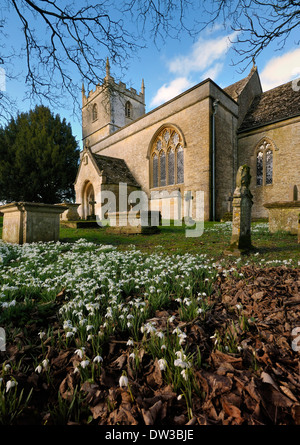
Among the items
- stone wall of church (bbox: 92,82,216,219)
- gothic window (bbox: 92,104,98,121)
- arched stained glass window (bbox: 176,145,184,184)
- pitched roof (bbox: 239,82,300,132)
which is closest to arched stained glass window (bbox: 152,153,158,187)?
stone wall of church (bbox: 92,82,216,219)

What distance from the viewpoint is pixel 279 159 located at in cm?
1452

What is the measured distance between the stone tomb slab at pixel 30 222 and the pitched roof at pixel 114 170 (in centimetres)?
1152

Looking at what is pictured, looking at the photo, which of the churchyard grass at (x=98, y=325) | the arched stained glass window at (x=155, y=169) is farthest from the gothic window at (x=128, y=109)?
the churchyard grass at (x=98, y=325)

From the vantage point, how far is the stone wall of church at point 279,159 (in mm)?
13859

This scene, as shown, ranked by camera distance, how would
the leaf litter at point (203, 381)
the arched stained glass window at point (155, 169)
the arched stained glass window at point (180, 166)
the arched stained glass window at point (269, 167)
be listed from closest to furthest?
1. the leaf litter at point (203, 381)
2. the arched stained glass window at point (269, 167)
3. the arched stained glass window at point (180, 166)
4. the arched stained glass window at point (155, 169)

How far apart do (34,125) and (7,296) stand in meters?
30.3

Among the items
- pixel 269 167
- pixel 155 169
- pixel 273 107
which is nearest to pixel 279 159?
pixel 269 167

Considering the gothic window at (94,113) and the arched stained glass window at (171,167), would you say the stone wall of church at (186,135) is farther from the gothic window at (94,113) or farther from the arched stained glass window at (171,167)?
the gothic window at (94,113)

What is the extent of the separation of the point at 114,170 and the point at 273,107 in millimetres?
14298

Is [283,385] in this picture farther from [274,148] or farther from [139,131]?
[139,131]

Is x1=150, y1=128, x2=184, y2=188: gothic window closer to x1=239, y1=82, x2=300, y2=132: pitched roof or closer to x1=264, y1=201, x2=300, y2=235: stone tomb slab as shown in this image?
x1=239, y1=82, x2=300, y2=132: pitched roof

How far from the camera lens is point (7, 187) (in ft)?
78.4

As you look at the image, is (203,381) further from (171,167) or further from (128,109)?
(128,109)

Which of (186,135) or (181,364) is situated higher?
(186,135)
